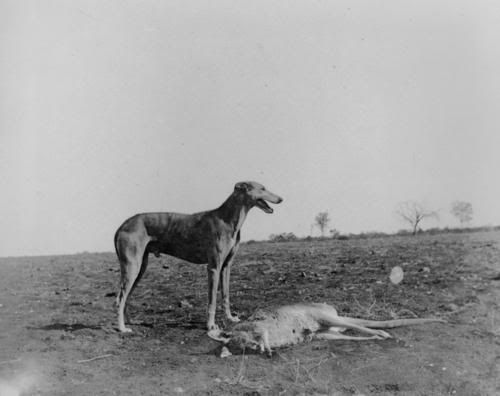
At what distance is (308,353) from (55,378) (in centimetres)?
292

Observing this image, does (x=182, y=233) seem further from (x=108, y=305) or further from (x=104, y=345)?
(x=108, y=305)

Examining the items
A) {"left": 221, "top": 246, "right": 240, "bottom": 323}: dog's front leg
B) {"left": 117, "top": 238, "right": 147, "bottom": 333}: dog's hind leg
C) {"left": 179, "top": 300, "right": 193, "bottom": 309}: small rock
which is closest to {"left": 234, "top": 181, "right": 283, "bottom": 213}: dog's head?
{"left": 221, "top": 246, "right": 240, "bottom": 323}: dog's front leg

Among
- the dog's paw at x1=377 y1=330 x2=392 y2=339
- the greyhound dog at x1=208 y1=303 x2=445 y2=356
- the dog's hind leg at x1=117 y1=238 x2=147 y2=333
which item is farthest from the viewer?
the dog's hind leg at x1=117 y1=238 x2=147 y2=333

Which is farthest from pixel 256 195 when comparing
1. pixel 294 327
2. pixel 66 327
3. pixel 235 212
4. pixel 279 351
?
pixel 66 327

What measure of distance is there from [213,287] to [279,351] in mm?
1476

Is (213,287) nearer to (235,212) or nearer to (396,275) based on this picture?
(235,212)

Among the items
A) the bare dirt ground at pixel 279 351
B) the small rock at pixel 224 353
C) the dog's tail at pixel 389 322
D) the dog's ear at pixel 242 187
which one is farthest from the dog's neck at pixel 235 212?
the dog's tail at pixel 389 322

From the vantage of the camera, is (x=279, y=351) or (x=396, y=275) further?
(x=396, y=275)

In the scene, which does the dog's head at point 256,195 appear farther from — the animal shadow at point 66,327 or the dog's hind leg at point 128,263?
the animal shadow at point 66,327

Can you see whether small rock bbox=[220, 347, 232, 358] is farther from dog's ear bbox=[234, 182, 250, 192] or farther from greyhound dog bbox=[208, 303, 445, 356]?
dog's ear bbox=[234, 182, 250, 192]

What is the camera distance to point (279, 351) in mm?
6496

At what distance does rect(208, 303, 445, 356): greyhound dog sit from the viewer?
6602 millimetres

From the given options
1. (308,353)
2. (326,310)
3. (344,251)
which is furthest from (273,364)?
(344,251)

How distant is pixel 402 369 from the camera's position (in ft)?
18.9
